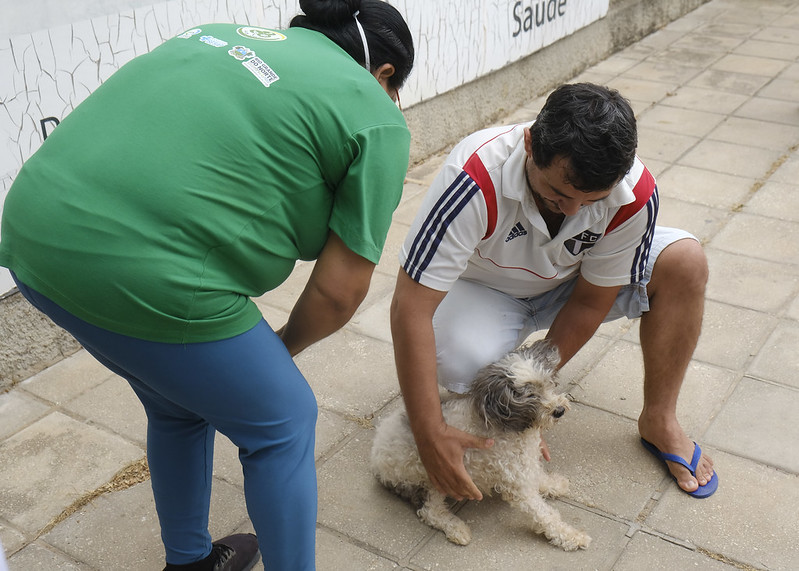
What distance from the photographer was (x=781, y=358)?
347 cm

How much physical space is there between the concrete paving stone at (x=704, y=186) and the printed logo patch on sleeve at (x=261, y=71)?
3.73 metres

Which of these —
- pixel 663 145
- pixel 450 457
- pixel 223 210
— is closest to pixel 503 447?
pixel 450 457

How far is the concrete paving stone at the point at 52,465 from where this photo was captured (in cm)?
280

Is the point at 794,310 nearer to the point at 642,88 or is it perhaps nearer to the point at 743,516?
the point at 743,516

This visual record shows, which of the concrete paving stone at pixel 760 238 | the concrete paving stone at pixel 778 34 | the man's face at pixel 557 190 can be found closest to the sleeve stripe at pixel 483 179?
the man's face at pixel 557 190

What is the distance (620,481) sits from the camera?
2.84 meters

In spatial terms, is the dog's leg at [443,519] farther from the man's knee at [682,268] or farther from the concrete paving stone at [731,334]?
the concrete paving stone at [731,334]

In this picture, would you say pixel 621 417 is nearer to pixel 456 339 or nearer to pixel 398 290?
pixel 456 339

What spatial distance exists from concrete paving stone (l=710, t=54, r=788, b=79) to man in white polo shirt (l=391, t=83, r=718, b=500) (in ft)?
16.6

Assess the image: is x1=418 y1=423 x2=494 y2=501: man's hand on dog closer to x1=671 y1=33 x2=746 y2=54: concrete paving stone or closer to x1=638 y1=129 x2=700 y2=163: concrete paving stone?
x1=638 y1=129 x2=700 y2=163: concrete paving stone

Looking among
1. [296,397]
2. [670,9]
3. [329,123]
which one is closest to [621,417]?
[296,397]

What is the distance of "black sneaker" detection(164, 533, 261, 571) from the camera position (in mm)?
2328

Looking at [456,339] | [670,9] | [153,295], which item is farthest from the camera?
[670,9]

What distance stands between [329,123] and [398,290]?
871mm
